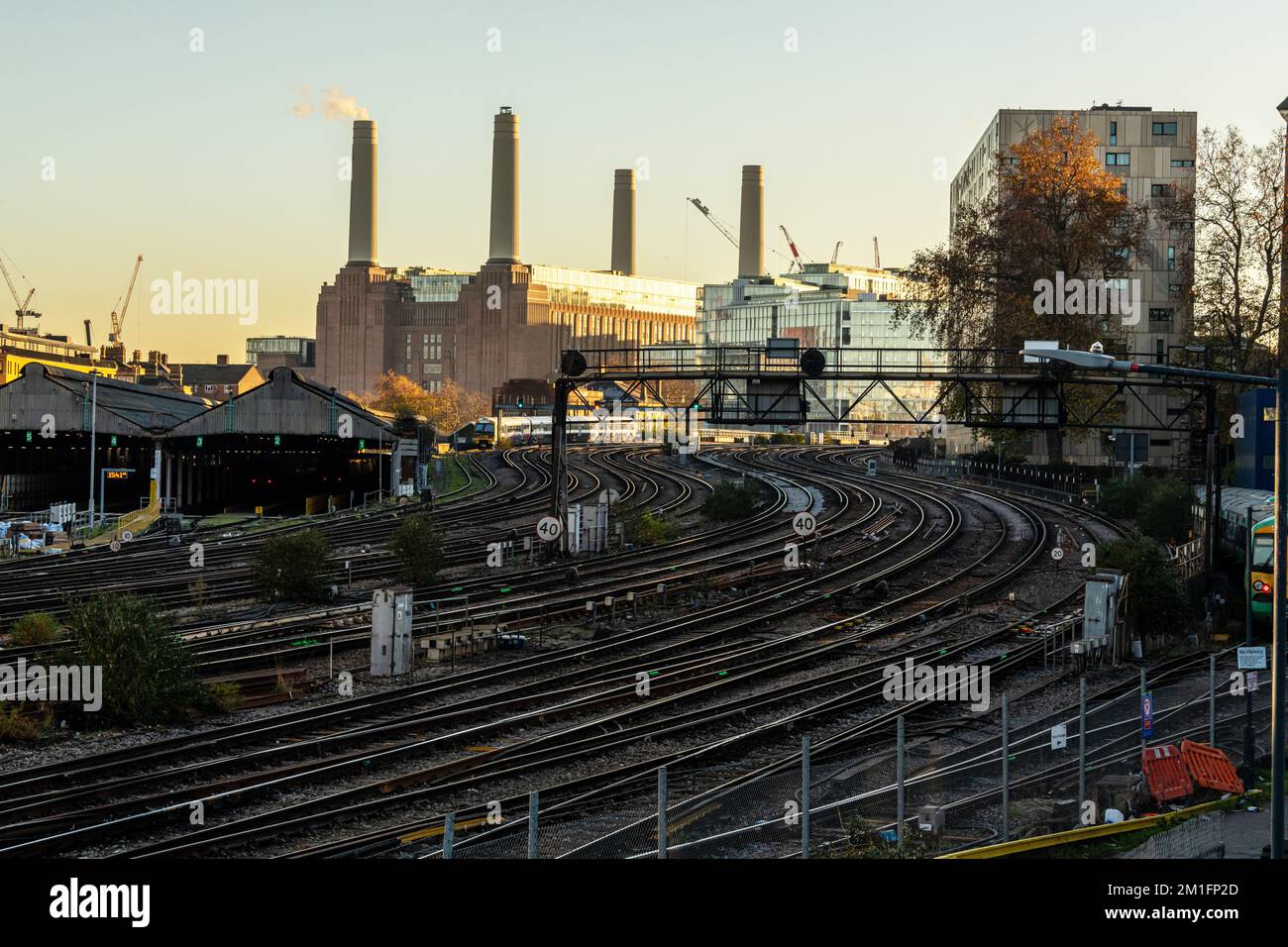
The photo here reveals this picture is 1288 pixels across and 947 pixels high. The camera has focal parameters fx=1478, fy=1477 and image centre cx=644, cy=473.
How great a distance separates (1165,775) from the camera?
2042 cm

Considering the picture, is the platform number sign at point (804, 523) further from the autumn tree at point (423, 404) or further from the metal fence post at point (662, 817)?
the autumn tree at point (423, 404)

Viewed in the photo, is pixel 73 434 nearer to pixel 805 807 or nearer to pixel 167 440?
pixel 167 440

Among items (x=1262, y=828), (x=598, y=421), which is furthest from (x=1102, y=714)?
(x=598, y=421)

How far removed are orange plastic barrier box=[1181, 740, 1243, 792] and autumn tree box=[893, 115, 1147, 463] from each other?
40.5 m

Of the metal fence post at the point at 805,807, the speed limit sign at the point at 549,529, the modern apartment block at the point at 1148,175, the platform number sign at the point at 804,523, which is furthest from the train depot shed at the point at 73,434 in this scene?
the metal fence post at the point at 805,807

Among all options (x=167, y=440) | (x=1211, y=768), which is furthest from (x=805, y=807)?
(x=167, y=440)

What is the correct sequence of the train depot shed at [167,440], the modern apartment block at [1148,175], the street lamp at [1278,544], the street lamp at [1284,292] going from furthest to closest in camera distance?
the modern apartment block at [1148,175] < the train depot shed at [167,440] < the street lamp at [1284,292] < the street lamp at [1278,544]

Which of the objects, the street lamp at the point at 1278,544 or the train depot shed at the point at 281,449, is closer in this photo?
the street lamp at the point at 1278,544

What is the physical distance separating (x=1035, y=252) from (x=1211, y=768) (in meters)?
45.0

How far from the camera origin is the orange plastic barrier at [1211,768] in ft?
67.6

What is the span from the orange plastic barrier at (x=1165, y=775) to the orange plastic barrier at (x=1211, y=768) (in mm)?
210

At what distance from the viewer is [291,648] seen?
105 ft

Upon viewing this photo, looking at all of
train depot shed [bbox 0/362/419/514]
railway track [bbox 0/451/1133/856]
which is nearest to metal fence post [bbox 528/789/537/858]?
railway track [bbox 0/451/1133/856]
